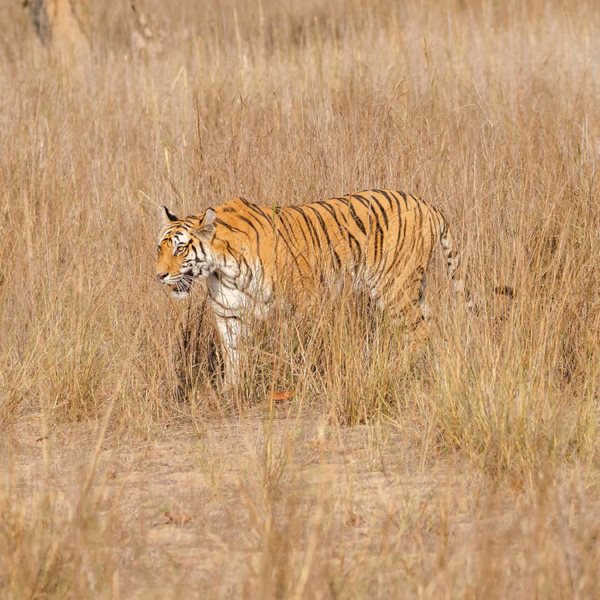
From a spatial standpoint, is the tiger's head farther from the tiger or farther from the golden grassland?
the golden grassland

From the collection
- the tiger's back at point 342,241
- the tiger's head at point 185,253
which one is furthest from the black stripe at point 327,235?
the tiger's head at point 185,253

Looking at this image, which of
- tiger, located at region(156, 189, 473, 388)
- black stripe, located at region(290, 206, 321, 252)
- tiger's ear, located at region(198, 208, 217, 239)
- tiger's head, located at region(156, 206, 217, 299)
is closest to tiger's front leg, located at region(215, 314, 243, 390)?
tiger, located at region(156, 189, 473, 388)

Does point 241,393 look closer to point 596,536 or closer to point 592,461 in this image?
point 592,461

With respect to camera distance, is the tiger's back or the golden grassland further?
the tiger's back

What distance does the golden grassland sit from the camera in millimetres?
2859

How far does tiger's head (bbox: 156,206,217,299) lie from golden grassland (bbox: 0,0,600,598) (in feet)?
0.39

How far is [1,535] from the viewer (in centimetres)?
293

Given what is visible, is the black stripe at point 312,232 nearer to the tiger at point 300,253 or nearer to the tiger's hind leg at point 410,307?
the tiger at point 300,253

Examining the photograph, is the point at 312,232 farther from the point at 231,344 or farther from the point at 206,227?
the point at 231,344

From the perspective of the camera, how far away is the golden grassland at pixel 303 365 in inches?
113

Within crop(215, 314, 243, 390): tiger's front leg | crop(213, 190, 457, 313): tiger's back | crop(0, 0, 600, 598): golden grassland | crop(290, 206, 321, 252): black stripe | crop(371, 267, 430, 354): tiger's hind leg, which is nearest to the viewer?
crop(0, 0, 600, 598): golden grassland

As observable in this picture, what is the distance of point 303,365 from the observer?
4.64 m

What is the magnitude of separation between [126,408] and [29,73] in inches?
181

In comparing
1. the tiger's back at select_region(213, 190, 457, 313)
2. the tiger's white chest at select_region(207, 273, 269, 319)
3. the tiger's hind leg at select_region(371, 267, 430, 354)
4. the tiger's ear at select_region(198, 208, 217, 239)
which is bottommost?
the tiger's hind leg at select_region(371, 267, 430, 354)
